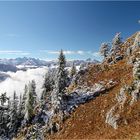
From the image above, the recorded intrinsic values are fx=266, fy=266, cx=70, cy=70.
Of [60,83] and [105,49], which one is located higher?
[105,49]

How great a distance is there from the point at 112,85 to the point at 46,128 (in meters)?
24.0

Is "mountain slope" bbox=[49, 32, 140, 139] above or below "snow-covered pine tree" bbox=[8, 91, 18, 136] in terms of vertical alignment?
above

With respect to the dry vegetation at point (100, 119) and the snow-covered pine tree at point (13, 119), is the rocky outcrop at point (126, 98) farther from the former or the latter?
the snow-covered pine tree at point (13, 119)

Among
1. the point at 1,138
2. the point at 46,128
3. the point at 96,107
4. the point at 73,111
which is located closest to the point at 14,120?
the point at 1,138

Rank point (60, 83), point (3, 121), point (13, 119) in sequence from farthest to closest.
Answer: point (3, 121) → point (13, 119) → point (60, 83)

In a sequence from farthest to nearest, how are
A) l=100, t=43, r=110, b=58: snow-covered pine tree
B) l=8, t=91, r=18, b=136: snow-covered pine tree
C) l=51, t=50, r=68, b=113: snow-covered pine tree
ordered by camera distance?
l=100, t=43, r=110, b=58: snow-covered pine tree, l=8, t=91, r=18, b=136: snow-covered pine tree, l=51, t=50, r=68, b=113: snow-covered pine tree

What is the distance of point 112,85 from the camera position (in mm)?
81688

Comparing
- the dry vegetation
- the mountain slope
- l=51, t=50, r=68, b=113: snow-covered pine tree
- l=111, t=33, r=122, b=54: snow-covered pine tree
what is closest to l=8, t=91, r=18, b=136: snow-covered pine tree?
l=51, t=50, r=68, b=113: snow-covered pine tree

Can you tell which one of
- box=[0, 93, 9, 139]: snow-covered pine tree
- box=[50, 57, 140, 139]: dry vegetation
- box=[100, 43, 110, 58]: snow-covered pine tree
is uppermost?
box=[100, 43, 110, 58]: snow-covered pine tree

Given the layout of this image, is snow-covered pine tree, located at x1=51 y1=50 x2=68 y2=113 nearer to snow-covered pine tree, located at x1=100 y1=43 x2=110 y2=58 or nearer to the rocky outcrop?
the rocky outcrop

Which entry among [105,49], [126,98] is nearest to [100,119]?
[126,98]

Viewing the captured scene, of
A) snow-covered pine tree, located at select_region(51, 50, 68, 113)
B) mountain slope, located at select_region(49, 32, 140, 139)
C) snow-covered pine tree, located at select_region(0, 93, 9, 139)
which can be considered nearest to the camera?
mountain slope, located at select_region(49, 32, 140, 139)

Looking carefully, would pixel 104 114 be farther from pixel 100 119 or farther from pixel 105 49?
pixel 105 49

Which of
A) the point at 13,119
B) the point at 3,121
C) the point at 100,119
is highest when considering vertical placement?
the point at 100,119
